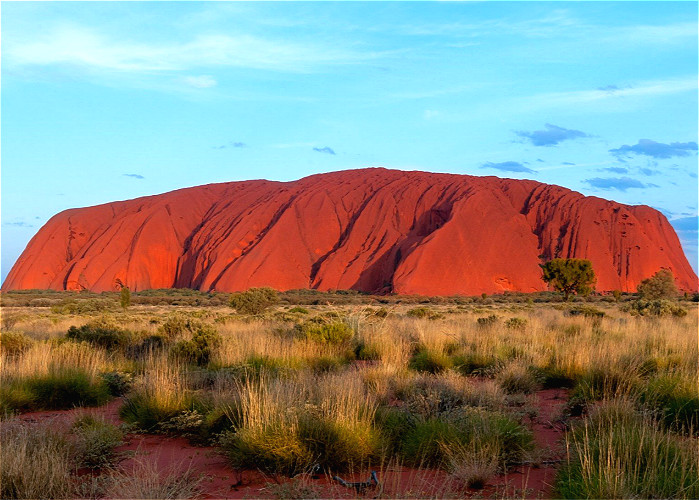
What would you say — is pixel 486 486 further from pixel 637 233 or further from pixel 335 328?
pixel 637 233

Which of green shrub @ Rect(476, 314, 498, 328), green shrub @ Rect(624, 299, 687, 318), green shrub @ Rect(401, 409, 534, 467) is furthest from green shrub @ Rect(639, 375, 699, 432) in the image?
green shrub @ Rect(624, 299, 687, 318)

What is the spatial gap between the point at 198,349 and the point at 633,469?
855 cm

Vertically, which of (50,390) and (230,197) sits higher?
(230,197)

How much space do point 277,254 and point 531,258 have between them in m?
28.3

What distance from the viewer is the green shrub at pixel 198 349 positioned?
11.2 meters

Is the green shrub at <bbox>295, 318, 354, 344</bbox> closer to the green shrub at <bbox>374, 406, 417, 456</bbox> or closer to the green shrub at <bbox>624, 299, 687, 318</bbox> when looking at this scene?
the green shrub at <bbox>374, 406, 417, 456</bbox>

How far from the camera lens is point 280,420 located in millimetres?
5398

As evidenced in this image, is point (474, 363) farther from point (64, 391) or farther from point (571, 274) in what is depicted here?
point (571, 274)

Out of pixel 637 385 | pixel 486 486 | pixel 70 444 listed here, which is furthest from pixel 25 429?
pixel 637 385

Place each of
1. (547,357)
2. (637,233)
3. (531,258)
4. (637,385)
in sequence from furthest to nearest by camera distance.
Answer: (637,233) < (531,258) < (547,357) < (637,385)

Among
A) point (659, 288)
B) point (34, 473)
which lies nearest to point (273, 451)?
point (34, 473)

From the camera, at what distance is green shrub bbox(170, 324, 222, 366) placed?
1117cm

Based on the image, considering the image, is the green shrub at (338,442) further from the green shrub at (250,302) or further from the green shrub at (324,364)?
the green shrub at (250,302)

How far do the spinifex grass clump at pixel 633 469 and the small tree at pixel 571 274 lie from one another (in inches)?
1658
